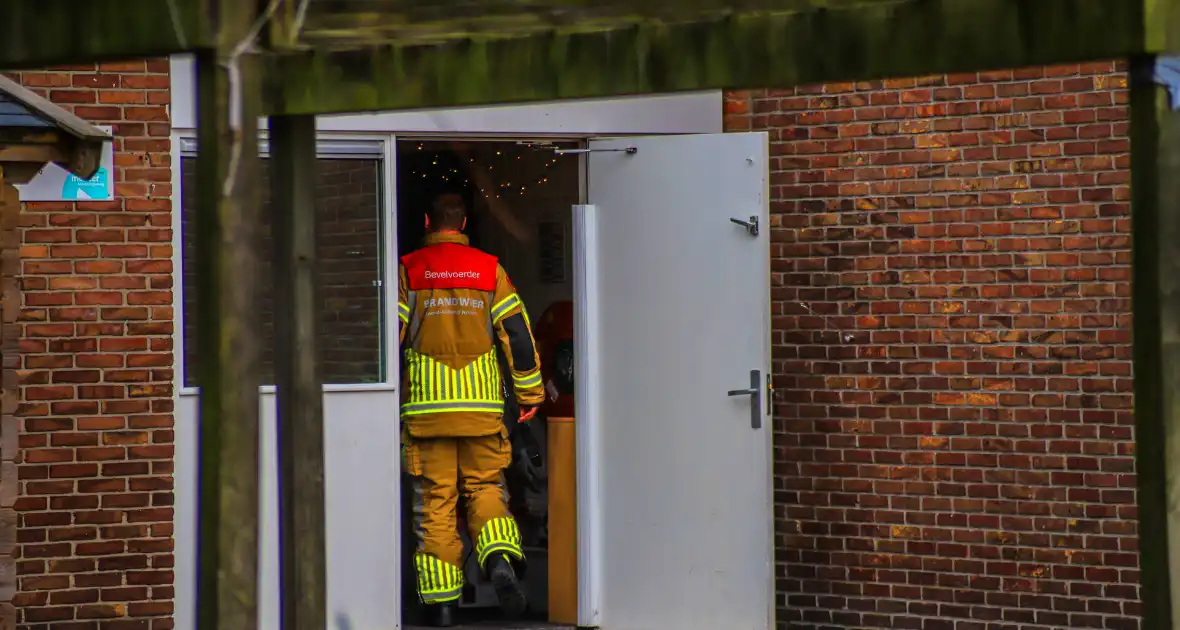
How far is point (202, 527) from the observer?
327cm

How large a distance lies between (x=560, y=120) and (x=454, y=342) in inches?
44.0

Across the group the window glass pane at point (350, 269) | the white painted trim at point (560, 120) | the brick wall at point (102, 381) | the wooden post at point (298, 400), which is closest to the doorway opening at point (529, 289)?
the white painted trim at point (560, 120)

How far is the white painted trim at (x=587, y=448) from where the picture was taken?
7066mm

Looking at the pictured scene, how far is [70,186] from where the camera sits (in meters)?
6.43

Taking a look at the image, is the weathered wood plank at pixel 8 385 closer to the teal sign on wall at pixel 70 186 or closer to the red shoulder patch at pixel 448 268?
the teal sign on wall at pixel 70 186

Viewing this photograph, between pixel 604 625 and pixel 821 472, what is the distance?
120 cm

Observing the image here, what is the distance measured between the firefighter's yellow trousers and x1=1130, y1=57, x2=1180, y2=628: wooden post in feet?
14.7

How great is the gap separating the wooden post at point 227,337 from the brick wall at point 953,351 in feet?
13.6

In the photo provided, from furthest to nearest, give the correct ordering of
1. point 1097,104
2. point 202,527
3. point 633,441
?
point 633,441 → point 1097,104 → point 202,527

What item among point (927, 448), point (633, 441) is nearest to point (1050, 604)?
point (927, 448)

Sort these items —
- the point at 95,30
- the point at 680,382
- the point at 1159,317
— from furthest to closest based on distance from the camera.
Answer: the point at 680,382
the point at 95,30
the point at 1159,317

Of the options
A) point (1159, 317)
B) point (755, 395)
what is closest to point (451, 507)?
point (755, 395)

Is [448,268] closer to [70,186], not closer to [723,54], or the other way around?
[70,186]

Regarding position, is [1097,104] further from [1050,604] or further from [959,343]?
[1050,604]
